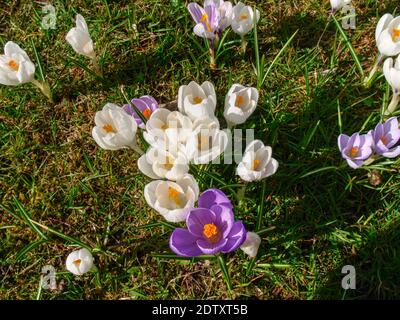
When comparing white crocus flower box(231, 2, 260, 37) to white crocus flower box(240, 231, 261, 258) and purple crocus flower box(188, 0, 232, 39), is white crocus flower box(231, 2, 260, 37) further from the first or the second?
white crocus flower box(240, 231, 261, 258)

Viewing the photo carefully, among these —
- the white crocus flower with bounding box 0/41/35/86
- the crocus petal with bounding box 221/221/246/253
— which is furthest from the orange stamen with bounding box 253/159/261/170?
the white crocus flower with bounding box 0/41/35/86

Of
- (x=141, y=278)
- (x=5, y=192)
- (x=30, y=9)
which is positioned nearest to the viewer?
(x=141, y=278)

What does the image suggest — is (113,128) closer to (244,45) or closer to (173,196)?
(173,196)

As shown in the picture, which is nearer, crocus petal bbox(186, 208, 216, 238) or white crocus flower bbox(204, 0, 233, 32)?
crocus petal bbox(186, 208, 216, 238)

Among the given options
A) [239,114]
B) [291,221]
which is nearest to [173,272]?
[291,221]

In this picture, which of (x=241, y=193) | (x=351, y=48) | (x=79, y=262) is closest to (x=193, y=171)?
(x=241, y=193)

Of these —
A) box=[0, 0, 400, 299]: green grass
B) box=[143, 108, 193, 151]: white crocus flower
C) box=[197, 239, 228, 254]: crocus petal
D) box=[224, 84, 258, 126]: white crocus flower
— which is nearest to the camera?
box=[197, 239, 228, 254]: crocus petal
